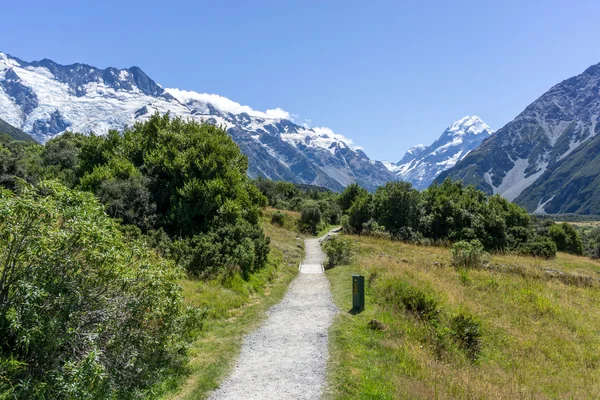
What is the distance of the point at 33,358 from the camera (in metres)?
5.65

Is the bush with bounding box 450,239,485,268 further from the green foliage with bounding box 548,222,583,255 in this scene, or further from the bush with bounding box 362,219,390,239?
the green foliage with bounding box 548,222,583,255

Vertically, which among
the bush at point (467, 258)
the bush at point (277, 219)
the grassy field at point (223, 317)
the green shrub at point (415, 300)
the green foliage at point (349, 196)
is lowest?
the grassy field at point (223, 317)

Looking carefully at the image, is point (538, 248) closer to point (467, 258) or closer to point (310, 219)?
point (467, 258)

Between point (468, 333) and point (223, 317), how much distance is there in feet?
27.5

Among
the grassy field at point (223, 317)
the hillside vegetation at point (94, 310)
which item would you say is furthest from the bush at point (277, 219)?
the hillside vegetation at point (94, 310)

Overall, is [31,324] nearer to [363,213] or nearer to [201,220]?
[201,220]

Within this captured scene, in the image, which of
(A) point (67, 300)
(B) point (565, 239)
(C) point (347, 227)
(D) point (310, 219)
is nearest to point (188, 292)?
(A) point (67, 300)

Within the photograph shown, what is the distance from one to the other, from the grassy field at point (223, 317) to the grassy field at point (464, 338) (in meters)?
2.79

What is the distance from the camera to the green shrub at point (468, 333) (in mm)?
10988

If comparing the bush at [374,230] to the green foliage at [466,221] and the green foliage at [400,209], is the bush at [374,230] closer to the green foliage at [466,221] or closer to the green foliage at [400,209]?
the green foliage at [400,209]

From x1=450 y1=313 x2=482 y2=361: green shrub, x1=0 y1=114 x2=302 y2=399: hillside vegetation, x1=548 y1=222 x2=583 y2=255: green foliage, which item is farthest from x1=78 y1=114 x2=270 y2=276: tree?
x1=548 y1=222 x2=583 y2=255: green foliage

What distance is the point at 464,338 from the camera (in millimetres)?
11195

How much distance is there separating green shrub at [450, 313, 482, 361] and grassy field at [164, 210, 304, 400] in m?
6.65

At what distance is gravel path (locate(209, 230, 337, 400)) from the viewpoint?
7.42m
